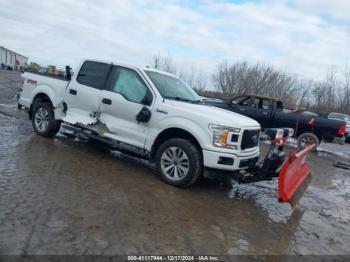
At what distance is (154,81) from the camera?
7.07m

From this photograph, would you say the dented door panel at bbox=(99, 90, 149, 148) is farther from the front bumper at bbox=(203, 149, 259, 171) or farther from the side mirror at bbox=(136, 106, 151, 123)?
the front bumper at bbox=(203, 149, 259, 171)

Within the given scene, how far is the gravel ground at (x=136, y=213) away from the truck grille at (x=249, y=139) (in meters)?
0.90

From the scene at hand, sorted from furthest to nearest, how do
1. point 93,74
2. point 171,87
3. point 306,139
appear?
point 306,139 < point 93,74 < point 171,87

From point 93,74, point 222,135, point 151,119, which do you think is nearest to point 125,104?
point 151,119

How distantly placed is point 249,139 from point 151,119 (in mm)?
1720

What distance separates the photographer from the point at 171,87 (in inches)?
289

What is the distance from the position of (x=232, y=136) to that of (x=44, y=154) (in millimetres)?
3700

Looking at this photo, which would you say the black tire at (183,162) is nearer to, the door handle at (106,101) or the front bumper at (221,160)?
the front bumper at (221,160)

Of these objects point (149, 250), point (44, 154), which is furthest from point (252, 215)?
point (44, 154)

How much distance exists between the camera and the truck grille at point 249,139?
618cm

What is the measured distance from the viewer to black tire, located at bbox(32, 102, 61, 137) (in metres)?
8.53

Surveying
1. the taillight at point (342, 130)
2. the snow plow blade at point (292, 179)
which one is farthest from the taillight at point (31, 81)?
the taillight at point (342, 130)

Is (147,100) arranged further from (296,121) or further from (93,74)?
(296,121)

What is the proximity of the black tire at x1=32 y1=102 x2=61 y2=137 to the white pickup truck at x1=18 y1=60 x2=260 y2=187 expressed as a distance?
2 cm
